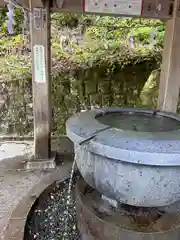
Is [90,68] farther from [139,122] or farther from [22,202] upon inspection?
[22,202]

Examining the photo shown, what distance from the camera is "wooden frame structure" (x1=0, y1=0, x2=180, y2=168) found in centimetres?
314

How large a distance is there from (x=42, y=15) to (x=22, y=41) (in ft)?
11.3

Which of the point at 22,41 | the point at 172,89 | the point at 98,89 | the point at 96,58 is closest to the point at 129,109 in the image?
the point at 172,89

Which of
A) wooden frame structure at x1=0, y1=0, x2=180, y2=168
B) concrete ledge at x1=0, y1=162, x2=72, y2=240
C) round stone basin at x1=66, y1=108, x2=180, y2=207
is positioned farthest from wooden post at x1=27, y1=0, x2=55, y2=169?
round stone basin at x1=66, y1=108, x2=180, y2=207

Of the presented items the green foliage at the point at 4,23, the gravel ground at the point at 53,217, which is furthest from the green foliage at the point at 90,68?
the gravel ground at the point at 53,217

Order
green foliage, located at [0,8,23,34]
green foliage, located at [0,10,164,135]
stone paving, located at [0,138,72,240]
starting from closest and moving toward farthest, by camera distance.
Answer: stone paving, located at [0,138,72,240] < green foliage, located at [0,10,164,135] < green foliage, located at [0,8,23,34]

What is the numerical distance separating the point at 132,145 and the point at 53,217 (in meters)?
1.34

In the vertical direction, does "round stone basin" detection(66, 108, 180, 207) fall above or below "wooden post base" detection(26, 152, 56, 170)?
above

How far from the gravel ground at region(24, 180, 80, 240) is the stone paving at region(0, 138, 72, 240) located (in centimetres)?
8

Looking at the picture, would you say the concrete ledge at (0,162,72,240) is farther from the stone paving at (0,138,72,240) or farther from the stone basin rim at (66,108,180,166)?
the stone basin rim at (66,108,180,166)

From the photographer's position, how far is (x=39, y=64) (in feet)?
10.8

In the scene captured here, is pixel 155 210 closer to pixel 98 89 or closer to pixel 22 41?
pixel 98 89

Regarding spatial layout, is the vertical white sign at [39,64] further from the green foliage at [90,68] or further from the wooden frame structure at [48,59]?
the green foliage at [90,68]

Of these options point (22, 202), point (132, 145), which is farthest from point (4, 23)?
point (132, 145)
